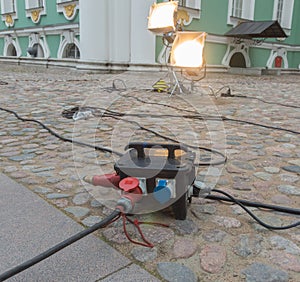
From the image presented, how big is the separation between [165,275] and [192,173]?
0.47 metres

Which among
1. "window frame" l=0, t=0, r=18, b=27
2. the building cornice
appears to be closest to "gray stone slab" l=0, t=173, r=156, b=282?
the building cornice

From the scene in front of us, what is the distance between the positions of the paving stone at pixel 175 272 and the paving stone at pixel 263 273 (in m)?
0.15

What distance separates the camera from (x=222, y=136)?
9.02 ft

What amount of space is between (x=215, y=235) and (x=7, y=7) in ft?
51.4

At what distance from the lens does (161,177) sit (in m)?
1.23

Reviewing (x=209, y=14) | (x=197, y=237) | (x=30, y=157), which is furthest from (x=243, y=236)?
(x=209, y=14)

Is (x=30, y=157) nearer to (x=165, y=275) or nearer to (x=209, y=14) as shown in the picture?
(x=165, y=275)

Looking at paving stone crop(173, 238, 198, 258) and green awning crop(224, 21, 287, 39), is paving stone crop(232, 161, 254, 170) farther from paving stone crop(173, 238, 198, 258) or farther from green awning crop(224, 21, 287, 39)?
green awning crop(224, 21, 287, 39)

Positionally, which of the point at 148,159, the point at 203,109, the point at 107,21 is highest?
the point at 107,21

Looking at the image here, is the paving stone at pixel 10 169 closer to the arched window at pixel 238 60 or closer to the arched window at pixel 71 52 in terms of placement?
the arched window at pixel 71 52

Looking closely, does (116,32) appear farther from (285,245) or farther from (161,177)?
(285,245)

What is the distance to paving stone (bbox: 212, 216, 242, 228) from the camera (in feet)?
4.15

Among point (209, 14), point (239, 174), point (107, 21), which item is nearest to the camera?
point (239, 174)

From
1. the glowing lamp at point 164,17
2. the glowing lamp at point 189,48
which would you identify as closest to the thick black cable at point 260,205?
the glowing lamp at point 189,48
